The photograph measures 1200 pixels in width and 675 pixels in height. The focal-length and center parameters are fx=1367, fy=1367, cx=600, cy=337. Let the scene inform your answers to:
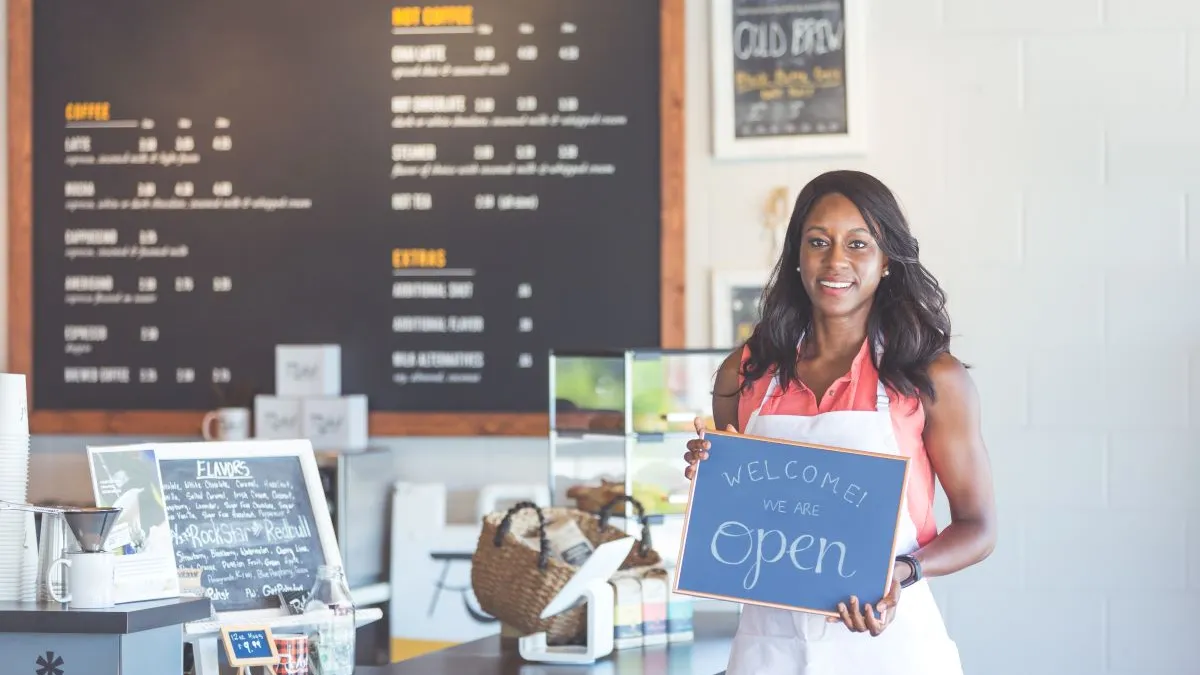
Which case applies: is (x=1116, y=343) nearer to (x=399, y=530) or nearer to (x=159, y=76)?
(x=399, y=530)

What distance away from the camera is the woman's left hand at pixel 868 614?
6.07 feet

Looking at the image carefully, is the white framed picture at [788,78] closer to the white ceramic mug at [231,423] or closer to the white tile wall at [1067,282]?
the white tile wall at [1067,282]

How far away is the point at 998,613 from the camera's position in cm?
376

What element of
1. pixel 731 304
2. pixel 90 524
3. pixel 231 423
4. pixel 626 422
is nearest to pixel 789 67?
pixel 731 304

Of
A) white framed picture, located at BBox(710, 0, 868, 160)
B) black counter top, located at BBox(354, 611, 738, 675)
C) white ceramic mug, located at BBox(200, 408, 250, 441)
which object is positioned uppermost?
white framed picture, located at BBox(710, 0, 868, 160)

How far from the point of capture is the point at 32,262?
424 centimetres

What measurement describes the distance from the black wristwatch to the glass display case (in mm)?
906

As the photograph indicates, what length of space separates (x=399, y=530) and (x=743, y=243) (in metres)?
1.28

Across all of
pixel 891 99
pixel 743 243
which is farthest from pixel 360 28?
pixel 891 99

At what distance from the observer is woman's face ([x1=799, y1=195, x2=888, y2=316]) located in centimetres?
200

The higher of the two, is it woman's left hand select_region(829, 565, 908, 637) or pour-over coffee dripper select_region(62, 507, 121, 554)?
pour-over coffee dripper select_region(62, 507, 121, 554)

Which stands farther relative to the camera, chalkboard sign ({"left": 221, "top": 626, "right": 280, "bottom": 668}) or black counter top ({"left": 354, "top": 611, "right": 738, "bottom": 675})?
black counter top ({"left": 354, "top": 611, "right": 738, "bottom": 675})

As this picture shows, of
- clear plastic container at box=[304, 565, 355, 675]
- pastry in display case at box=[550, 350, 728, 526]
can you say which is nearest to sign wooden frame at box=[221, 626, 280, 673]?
clear plastic container at box=[304, 565, 355, 675]

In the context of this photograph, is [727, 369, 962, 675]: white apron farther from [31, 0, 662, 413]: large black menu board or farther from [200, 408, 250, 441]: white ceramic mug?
[200, 408, 250, 441]: white ceramic mug
